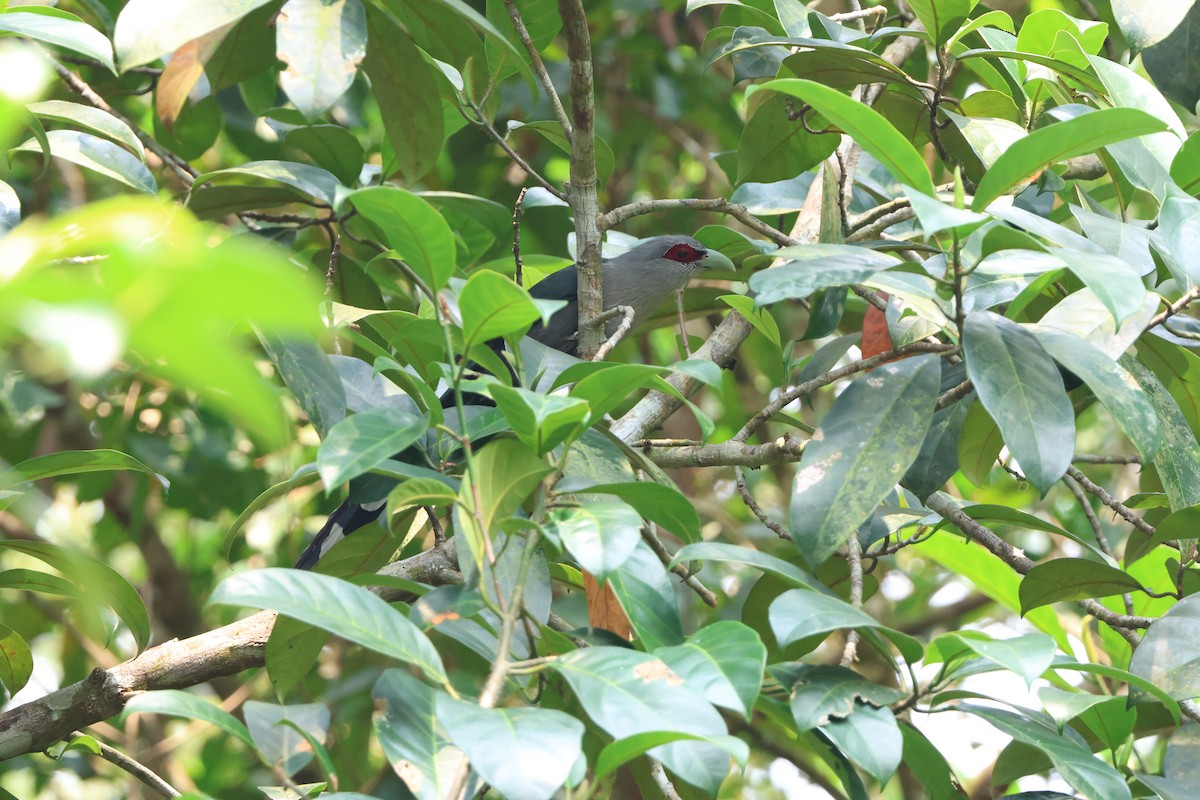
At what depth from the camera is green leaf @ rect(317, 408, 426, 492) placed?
124 cm

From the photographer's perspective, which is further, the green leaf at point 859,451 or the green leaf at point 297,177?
the green leaf at point 297,177

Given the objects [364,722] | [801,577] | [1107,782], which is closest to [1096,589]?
[1107,782]

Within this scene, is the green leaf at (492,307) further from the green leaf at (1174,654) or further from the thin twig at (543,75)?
the green leaf at (1174,654)

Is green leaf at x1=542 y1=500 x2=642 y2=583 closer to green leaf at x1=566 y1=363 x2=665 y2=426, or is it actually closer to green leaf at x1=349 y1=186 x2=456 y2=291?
green leaf at x1=566 y1=363 x2=665 y2=426

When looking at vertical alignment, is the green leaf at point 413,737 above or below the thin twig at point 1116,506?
above

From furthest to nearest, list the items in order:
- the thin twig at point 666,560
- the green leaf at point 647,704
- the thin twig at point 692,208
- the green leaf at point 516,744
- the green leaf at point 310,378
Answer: the thin twig at point 692,208
the thin twig at point 666,560
the green leaf at point 310,378
the green leaf at point 647,704
the green leaf at point 516,744

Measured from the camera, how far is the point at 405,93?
1.95 meters

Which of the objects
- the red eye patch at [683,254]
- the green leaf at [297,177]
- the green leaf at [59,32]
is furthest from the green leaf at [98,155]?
the red eye patch at [683,254]

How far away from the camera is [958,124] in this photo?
2.21 metres

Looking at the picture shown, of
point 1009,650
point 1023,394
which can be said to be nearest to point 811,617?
point 1009,650

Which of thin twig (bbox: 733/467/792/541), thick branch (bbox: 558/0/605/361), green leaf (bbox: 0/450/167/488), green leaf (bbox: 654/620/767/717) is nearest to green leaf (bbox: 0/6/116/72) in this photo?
green leaf (bbox: 0/450/167/488)

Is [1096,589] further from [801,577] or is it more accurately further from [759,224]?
[759,224]

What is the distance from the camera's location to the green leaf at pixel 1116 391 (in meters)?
1.55

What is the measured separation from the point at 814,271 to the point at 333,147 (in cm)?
148
